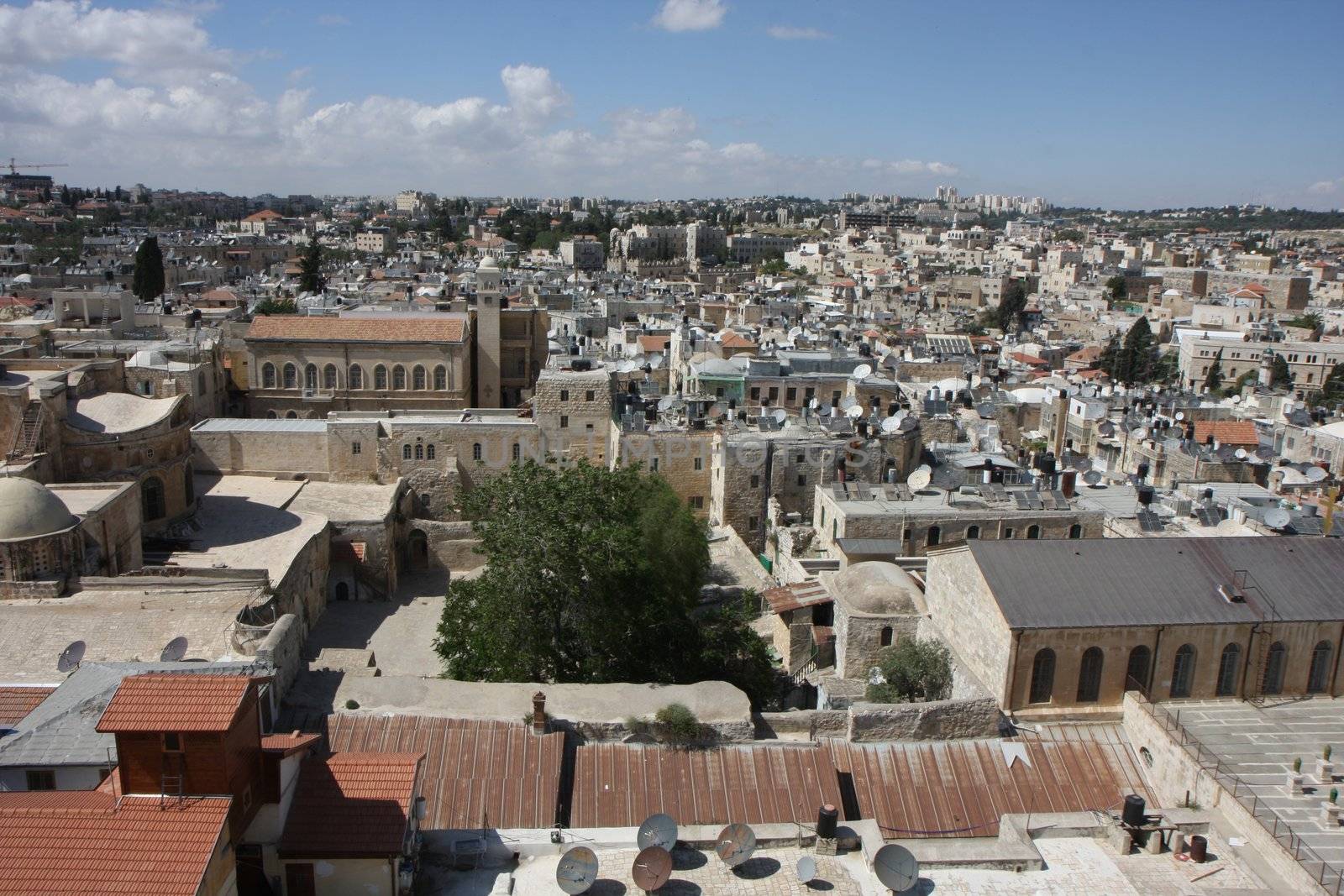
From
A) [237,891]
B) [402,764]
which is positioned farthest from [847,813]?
[237,891]

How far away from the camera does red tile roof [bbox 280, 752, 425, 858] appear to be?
1180 centimetres

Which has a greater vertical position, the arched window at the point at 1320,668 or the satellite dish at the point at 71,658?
the arched window at the point at 1320,668

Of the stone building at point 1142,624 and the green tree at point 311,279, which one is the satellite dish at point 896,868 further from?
the green tree at point 311,279

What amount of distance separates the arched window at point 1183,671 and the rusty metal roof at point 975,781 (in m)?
1.65

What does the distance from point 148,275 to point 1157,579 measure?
73.3 m

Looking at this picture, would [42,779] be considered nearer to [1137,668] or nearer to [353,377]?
[1137,668]

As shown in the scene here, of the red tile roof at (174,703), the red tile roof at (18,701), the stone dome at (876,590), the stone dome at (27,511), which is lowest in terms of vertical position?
the red tile roof at (18,701)

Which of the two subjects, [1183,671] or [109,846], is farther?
[1183,671]

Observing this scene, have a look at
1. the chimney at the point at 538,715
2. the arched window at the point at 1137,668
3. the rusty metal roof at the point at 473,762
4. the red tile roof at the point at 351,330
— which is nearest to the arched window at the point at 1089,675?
the arched window at the point at 1137,668

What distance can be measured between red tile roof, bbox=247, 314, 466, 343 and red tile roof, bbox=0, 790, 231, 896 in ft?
101

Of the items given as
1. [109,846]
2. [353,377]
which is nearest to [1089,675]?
[109,846]

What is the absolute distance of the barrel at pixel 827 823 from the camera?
13.2 m

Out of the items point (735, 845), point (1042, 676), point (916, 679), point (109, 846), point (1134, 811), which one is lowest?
point (916, 679)

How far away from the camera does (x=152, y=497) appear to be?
2872 centimetres
